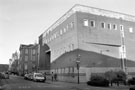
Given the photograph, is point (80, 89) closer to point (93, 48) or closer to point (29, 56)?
point (93, 48)

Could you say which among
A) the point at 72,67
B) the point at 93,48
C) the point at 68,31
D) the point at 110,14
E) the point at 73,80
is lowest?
the point at 73,80

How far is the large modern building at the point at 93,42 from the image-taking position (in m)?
33.9

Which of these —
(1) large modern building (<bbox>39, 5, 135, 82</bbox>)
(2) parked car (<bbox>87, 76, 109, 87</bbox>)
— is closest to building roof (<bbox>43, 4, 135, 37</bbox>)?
(1) large modern building (<bbox>39, 5, 135, 82</bbox>)

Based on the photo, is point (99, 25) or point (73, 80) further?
point (99, 25)

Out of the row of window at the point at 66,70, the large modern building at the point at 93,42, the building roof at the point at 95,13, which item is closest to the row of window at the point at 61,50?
the large modern building at the point at 93,42

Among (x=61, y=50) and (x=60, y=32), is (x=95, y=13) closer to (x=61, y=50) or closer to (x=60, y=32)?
(x=60, y=32)

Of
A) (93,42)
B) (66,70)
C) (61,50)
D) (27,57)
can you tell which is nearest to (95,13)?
(93,42)

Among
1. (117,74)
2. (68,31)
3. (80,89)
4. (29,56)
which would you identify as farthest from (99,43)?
(29,56)

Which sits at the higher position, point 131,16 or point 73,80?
point 131,16

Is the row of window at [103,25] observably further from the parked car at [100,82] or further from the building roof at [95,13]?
the parked car at [100,82]

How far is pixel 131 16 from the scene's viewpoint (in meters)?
41.8

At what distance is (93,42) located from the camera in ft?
115

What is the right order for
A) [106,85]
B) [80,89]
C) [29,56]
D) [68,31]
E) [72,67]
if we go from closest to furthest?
[80,89], [106,85], [72,67], [68,31], [29,56]

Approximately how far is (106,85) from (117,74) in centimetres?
287
